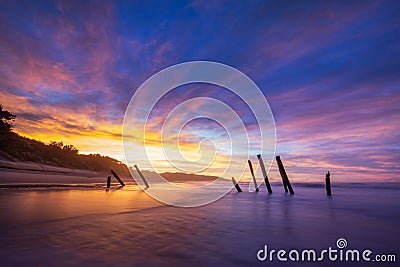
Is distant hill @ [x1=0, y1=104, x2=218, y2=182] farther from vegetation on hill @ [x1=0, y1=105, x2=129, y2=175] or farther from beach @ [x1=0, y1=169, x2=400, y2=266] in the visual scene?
beach @ [x1=0, y1=169, x2=400, y2=266]

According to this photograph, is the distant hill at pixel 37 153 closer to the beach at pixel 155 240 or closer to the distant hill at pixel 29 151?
the distant hill at pixel 29 151

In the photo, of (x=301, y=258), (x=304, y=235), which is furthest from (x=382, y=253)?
(x=301, y=258)

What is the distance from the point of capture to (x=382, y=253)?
4.66m

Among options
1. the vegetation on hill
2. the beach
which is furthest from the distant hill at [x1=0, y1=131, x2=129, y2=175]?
the beach

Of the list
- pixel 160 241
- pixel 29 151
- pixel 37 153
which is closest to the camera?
pixel 160 241

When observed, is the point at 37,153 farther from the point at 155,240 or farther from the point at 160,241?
the point at 160,241

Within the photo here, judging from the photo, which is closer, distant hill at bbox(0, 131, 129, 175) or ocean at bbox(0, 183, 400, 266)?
ocean at bbox(0, 183, 400, 266)

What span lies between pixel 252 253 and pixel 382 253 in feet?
9.42

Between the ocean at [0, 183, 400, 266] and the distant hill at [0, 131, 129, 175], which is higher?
the distant hill at [0, 131, 129, 175]

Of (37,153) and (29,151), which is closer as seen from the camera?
(29,151)

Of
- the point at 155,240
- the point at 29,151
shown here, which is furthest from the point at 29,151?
the point at 155,240

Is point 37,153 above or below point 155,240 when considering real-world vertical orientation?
above

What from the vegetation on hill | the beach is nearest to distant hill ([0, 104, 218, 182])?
the vegetation on hill

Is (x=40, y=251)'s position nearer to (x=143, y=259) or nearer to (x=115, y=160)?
(x=143, y=259)
